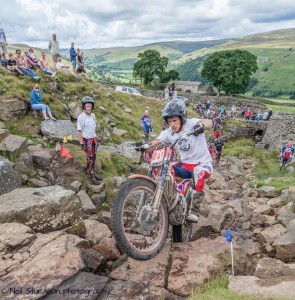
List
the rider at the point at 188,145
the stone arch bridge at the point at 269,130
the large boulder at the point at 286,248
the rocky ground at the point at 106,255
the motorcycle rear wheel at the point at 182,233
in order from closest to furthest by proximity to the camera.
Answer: the rocky ground at the point at 106,255 < the rider at the point at 188,145 < the large boulder at the point at 286,248 < the motorcycle rear wheel at the point at 182,233 < the stone arch bridge at the point at 269,130

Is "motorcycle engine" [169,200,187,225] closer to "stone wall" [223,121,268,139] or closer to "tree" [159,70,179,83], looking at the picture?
"stone wall" [223,121,268,139]

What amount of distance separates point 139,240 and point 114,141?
1081 cm

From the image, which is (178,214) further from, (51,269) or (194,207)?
(51,269)

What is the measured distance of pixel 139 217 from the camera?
4.74 m

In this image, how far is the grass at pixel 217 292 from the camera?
4.02m

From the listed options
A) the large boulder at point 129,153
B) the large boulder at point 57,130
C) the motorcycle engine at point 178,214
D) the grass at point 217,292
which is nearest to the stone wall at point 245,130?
the large boulder at point 129,153

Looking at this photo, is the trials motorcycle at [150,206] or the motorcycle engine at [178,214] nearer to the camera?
the trials motorcycle at [150,206]

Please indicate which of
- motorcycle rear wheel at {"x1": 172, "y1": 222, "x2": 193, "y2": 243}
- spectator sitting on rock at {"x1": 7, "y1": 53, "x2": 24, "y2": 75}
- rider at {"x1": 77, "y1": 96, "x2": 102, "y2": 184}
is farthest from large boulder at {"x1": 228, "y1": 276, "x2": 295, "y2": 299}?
spectator sitting on rock at {"x1": 7, "y1": 53, "x2": 24, "y2": 75}

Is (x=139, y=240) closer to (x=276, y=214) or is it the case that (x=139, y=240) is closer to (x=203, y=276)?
(x=203, y=276)

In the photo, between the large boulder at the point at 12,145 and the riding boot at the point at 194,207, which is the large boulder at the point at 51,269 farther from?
the large boulder at the point at 12,145

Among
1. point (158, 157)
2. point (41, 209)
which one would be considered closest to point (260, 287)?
point (158, 157)

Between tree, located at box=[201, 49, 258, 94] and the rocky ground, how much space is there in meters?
75.5

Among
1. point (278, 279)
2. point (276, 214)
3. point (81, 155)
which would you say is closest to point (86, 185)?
point (81, 155)

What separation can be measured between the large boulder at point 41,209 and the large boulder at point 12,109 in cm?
615
